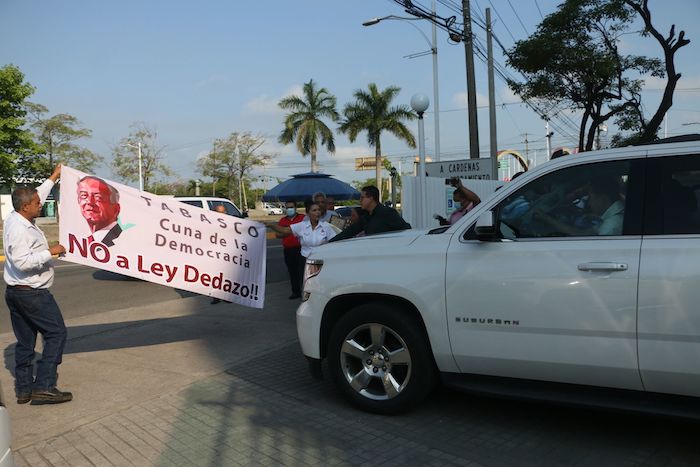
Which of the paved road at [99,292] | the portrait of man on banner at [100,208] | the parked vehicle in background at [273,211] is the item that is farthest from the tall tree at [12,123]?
the parked vehicle in background at [273,211]

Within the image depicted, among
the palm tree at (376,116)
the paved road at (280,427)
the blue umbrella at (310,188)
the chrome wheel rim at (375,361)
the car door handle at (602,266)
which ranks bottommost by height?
the paved road at (280,427)

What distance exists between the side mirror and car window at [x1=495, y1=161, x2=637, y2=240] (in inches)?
5.8

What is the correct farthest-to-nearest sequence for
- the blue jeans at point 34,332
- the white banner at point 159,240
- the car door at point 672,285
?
the white banner at point 159,240 → the blue jeans at point 34,332 → the car door at point 672,285

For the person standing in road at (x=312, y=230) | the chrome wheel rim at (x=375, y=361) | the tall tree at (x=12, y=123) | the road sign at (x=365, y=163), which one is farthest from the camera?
the road sign at (x=365, y=163)

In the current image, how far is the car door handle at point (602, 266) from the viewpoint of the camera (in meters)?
3.30

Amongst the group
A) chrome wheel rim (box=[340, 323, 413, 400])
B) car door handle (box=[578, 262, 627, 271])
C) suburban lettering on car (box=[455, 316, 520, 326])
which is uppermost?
car door handle (box=[578, 262, 627, 271])

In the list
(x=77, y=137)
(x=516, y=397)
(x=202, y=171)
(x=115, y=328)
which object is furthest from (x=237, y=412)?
(x=202, y=171)

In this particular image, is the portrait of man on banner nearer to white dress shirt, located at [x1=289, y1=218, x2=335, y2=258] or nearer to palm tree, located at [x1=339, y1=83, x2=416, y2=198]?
white dress shirt, located at [x1=289, y1=218, x2=335, y2=258]

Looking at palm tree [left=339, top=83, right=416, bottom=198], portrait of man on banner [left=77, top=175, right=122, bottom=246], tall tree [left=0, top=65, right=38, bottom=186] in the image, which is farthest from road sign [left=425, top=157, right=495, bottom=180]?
palm tree [left=339, top=83, right=416, bottom=198]

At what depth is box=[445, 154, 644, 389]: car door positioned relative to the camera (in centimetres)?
335

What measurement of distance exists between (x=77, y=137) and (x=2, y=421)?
147 ft

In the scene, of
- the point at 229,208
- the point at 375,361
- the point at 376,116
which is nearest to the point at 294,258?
the point at 375,361

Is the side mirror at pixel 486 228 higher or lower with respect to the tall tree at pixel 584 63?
lower

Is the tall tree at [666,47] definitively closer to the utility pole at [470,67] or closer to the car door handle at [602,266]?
the utility pole at [470,67]
